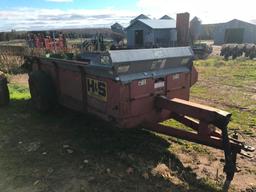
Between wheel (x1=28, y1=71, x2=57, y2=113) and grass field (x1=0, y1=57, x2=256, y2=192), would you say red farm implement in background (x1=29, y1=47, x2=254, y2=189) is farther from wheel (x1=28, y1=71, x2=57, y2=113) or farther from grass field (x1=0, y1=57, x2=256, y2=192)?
wheel (x1=28, y1=71, x2=57, y2=113)

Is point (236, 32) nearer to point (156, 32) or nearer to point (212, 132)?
point (156, 32)

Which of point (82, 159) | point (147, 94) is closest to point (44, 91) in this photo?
point (82, 159)

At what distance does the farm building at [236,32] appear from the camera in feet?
102

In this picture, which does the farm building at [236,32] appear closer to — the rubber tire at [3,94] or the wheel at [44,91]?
the rubber tire at [3,94]

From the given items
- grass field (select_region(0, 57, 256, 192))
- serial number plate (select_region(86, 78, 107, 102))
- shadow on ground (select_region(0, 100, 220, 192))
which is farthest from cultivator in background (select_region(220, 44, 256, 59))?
serial number plate (select_region(86, 78, 107, 102))

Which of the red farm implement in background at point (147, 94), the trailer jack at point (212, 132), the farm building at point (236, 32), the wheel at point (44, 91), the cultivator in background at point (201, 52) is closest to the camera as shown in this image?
the trailer jack at point (212, 132)

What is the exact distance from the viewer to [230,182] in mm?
3633

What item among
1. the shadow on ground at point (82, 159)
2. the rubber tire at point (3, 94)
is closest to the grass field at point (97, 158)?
the shadow on ground at point (82, 159)

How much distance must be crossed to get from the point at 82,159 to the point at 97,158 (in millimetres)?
227

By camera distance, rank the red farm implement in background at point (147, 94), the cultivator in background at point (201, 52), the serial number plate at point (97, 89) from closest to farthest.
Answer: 1. the red farm implement in background at point (147, 94)
2. the serial number plate at point (97, 89)
3. the cultivator in background at point (201, 52)

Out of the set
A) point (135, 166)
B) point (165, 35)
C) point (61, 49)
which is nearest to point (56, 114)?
point (135, 166)

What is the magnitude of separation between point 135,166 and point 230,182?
4.21 ft

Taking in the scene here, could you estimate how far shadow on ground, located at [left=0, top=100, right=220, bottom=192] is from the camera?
11.9ft

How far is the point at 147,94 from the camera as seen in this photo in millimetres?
4160
